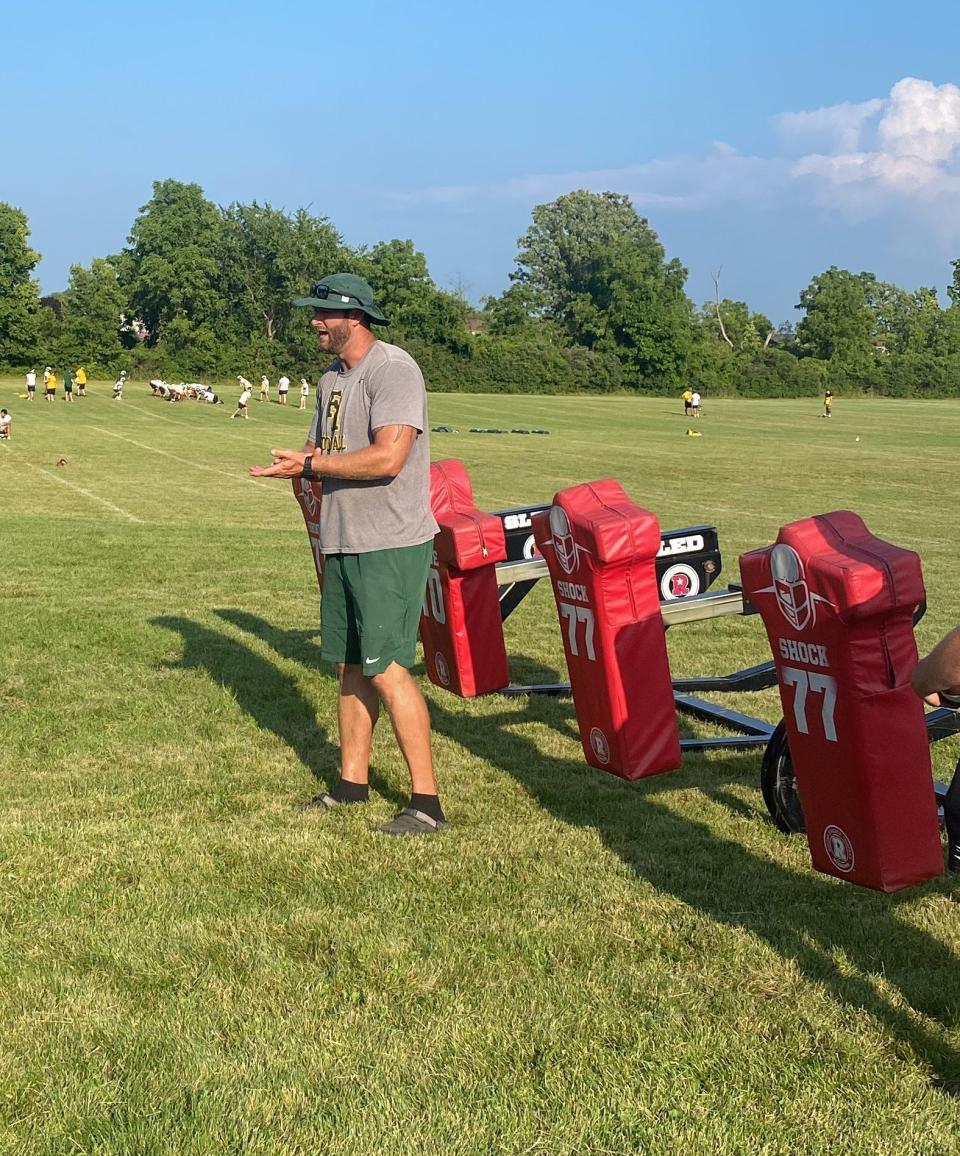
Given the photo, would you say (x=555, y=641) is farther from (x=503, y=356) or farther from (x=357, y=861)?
(x=503, y=356)

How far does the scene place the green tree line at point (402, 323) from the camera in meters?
88.8

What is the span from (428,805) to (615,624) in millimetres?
1090

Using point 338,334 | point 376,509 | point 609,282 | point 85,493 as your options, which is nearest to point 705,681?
point 376,509

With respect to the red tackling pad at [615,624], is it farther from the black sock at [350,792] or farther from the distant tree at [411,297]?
the distant tree at [411,297]

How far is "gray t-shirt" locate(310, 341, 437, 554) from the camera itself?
533cm

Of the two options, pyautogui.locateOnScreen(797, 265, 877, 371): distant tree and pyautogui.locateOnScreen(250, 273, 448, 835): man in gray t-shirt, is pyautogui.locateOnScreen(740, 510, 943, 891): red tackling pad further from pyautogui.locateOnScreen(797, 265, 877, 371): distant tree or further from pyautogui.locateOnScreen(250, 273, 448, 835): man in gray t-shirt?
pyautogui.locateOnScreen(797, 265, 877, 371): distant tree

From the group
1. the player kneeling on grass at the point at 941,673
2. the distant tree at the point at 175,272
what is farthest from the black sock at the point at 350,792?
the distant tree at the point at 175,272

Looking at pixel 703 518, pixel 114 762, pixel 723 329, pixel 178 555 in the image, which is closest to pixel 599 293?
pixel 723 329

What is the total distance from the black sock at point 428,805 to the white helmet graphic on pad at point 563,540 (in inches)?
44.8

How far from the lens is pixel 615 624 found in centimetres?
555

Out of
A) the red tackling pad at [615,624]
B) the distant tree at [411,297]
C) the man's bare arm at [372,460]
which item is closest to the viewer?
the man's bare arm at [372,460]

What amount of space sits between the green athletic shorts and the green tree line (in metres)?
82.4

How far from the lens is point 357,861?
198 inches

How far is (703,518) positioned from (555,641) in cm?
1163
